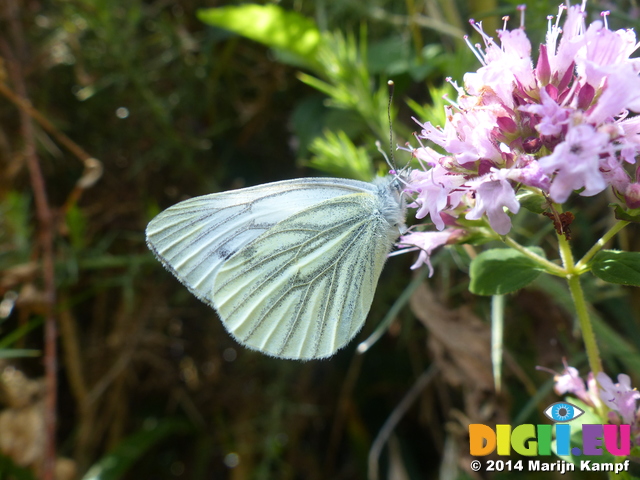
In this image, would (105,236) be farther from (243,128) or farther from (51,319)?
(243,128)

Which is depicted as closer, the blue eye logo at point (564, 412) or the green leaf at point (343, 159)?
the blue eye logo at point (564, 412)

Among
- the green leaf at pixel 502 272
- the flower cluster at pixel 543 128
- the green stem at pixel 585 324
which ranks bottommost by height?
the green stem at pixel 585 324

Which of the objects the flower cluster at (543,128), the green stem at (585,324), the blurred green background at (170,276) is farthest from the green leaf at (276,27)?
the green stem at (585,324)

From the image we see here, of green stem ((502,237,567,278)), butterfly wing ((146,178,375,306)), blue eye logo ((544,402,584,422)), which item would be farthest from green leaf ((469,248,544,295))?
butterfly wing ((146,178,375,306))

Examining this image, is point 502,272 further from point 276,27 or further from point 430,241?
point 276,27

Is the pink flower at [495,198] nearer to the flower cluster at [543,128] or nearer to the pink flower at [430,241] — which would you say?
the flower cluster at [543,128]

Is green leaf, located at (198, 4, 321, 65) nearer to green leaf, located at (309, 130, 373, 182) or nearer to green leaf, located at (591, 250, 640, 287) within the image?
green leaf, located at (309, 130, 373, 182)

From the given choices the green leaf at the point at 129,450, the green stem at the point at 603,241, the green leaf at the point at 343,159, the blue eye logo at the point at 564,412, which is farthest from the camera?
the green leaf at the point at 129,450

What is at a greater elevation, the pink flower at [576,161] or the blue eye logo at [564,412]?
the pink flower at [576,161]
